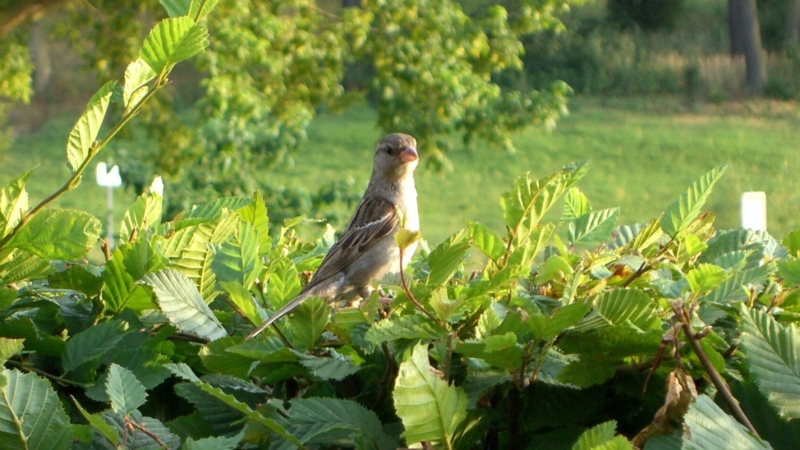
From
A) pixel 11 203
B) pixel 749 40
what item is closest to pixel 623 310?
pixel 11 203

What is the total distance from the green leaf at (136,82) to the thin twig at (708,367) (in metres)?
0.82

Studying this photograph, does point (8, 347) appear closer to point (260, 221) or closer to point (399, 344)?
point (399, 344)

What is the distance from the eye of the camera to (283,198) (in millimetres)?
9992

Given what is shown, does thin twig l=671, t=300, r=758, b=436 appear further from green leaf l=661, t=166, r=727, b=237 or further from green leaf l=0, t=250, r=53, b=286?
green leaf l=0, t=250, r=53, b=286

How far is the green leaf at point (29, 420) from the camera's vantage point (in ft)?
3.88

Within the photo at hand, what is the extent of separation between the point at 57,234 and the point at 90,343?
18 centimetres

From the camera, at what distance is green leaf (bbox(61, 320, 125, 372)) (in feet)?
4.61

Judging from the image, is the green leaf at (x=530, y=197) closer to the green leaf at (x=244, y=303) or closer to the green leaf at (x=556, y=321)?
the green leaf at (x=556, y=321)

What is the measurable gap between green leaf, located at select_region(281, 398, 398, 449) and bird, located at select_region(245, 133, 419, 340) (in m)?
1.33

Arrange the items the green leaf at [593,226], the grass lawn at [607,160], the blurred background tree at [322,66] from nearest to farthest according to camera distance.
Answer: the green leaf at [593,226] → the blurred background tree at [322,66] → the grass lawn at [607,160]

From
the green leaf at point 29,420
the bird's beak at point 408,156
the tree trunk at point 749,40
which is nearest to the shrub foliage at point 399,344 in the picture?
the green leaf at point 29,420

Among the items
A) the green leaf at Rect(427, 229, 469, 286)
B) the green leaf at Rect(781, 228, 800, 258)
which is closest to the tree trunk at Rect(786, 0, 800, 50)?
the green leaf at Rect(781, 228, 800, 258)

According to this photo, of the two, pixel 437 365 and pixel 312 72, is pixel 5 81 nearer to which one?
pixel 312 72

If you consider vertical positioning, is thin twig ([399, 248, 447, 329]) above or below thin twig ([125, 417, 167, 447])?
above
